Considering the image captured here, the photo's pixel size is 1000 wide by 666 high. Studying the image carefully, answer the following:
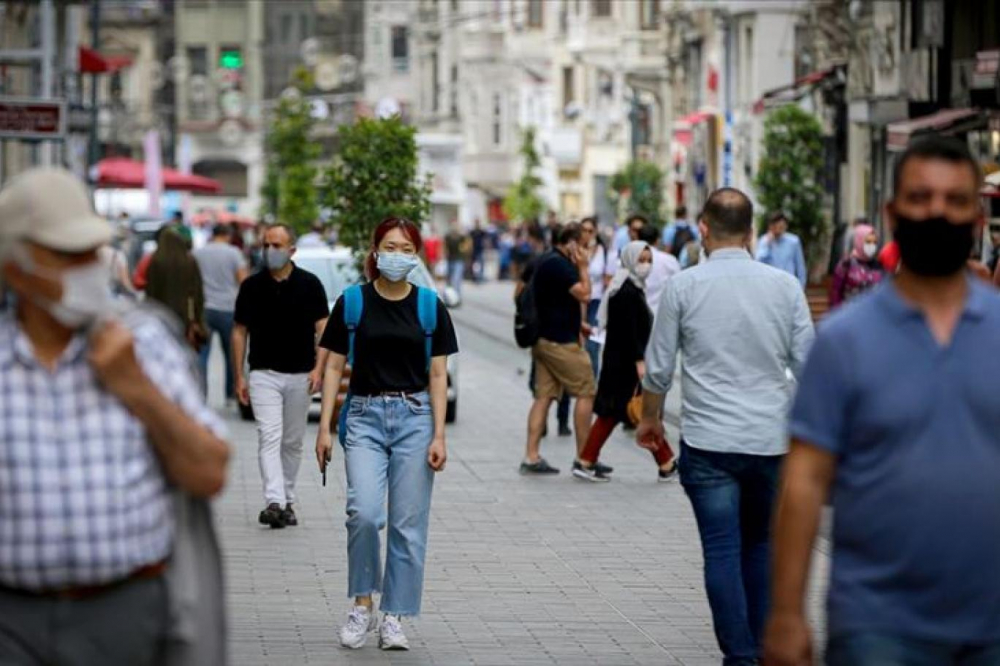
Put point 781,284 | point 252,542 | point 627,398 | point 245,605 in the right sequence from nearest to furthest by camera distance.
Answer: point 781,284, point 245,605, point 252,542, point 627,398

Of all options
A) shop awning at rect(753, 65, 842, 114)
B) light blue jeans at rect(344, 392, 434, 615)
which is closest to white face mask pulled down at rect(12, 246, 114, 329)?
light blue jeans at rect(344, 392, 434, 615)

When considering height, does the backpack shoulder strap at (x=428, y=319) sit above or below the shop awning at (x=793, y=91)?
below

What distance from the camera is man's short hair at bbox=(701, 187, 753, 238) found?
9062 mm

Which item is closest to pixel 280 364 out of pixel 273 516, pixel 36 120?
pixel 273 516

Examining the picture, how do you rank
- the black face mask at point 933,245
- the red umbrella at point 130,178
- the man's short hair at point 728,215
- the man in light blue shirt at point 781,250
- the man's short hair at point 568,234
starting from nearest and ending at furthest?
the black face mask at point 933,245, the man's short hair at point 728,215, the man's short hair at point 568,234, the man in light blue shirt at point 781,250, the red umbrella at point 130,178

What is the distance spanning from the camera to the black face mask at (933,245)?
543 centimetres

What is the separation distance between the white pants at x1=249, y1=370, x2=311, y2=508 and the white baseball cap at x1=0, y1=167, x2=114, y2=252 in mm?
8874

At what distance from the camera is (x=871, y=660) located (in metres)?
5.27

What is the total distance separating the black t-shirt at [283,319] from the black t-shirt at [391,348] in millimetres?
3840

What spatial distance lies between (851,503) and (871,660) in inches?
13.0

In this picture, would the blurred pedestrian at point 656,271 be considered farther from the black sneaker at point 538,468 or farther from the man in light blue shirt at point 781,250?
the man in light blue shirt at point 781,250

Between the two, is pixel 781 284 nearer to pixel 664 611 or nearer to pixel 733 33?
pixel 664 611

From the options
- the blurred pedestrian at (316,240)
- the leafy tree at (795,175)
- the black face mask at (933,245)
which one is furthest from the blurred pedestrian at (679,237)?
the black face mask at (933,245)

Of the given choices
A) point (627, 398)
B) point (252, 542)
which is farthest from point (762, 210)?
point (252, 542)
